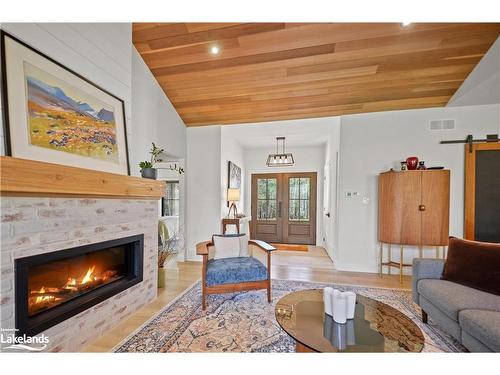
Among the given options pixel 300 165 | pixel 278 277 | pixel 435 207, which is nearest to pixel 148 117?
pixel 278 277

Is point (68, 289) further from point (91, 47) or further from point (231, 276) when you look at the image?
point (91, 47)

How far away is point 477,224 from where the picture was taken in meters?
3.12

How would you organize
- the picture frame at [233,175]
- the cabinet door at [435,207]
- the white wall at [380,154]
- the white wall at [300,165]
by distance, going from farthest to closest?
1. the white wall at [300,165]
2. the picture frame at [233,175]
3. the white wall at [380,154]
4. the cabinet door at [435,207]

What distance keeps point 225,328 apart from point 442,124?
4.08m

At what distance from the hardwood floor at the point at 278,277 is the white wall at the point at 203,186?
604 millimetres

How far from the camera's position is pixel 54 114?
161 centimetres

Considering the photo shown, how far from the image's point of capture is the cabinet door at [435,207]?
2938 millimetres

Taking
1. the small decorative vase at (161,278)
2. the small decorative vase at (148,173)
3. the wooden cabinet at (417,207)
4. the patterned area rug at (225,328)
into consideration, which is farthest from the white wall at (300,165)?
the small decorative vase at (148,173)

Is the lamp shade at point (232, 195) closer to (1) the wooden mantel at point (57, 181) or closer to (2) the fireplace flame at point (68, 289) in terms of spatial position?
(1) the wooden mantel at point (57, 181)

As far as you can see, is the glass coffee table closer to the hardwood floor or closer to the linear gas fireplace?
the hardwood floor

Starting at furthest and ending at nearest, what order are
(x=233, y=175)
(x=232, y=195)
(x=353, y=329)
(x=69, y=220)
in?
(x=233, y=175) < (x=232, y=195) < (x=69, y=220) < (x=353, y=329)
